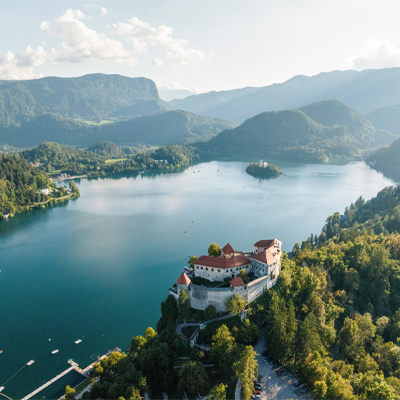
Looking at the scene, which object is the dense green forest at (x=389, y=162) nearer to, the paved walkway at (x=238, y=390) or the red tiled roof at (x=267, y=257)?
the red tiled roof at (x=267, y=257)

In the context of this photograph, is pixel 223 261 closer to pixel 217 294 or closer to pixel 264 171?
pixel 217 294

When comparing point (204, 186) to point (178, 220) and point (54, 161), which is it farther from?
point (54, 161)

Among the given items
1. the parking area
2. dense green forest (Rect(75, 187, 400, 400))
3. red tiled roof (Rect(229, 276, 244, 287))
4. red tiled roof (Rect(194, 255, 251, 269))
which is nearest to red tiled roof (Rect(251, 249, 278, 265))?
red tiled roof (Rect(194, 255, 251, 269))

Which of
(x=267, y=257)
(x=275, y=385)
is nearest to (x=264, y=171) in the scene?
(x=267, y=257)

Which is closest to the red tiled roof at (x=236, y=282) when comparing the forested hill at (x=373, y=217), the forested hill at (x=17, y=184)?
the forested hill at (x=373, y=217)

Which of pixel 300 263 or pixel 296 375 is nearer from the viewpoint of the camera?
pixel 296 375

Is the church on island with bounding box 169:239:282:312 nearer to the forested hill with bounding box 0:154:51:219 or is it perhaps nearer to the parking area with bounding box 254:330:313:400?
the parking area with bounding box 254:330:313:400

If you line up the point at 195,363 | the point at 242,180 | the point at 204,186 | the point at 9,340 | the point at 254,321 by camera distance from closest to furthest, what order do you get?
the point at 195,363, the point at 254,321, the point at 9,340, the point at 204,186, the point at 242,180

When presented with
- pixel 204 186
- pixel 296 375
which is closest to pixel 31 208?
pixel 204 186
